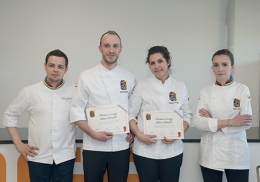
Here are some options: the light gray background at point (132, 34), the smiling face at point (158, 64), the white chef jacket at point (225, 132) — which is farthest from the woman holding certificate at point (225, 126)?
the light gray background at point (132, 34)

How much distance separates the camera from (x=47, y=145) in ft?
5.60

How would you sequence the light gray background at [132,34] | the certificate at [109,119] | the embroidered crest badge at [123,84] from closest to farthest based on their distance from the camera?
the certificate at [109,119], the embroidered crest badge at [123,84], the light gray background at [132,34]

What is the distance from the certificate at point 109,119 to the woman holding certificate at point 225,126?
1.76 ft

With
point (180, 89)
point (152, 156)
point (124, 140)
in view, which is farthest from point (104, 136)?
point (180, 89)

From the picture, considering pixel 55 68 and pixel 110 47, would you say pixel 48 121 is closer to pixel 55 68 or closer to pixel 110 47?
pixel 55 68

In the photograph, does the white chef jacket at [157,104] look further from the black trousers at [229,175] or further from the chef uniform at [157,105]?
the black trousers at [229,175]

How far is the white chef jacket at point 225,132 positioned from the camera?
1.68 metres

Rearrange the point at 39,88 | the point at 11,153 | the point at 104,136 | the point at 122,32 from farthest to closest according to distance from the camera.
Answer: the point at 122,32 → the point at 11,153 → the point at 39,88 → the point at 104,136

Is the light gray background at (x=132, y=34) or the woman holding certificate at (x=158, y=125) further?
the light gray background at (x=132, y=34)

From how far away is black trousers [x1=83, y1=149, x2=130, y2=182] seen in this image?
5.50ft

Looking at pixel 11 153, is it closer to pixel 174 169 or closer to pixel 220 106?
pixel 174 169

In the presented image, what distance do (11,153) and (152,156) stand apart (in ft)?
3.63

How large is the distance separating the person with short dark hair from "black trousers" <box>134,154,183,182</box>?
20.2 inches

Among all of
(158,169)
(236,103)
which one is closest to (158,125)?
(158,169)
